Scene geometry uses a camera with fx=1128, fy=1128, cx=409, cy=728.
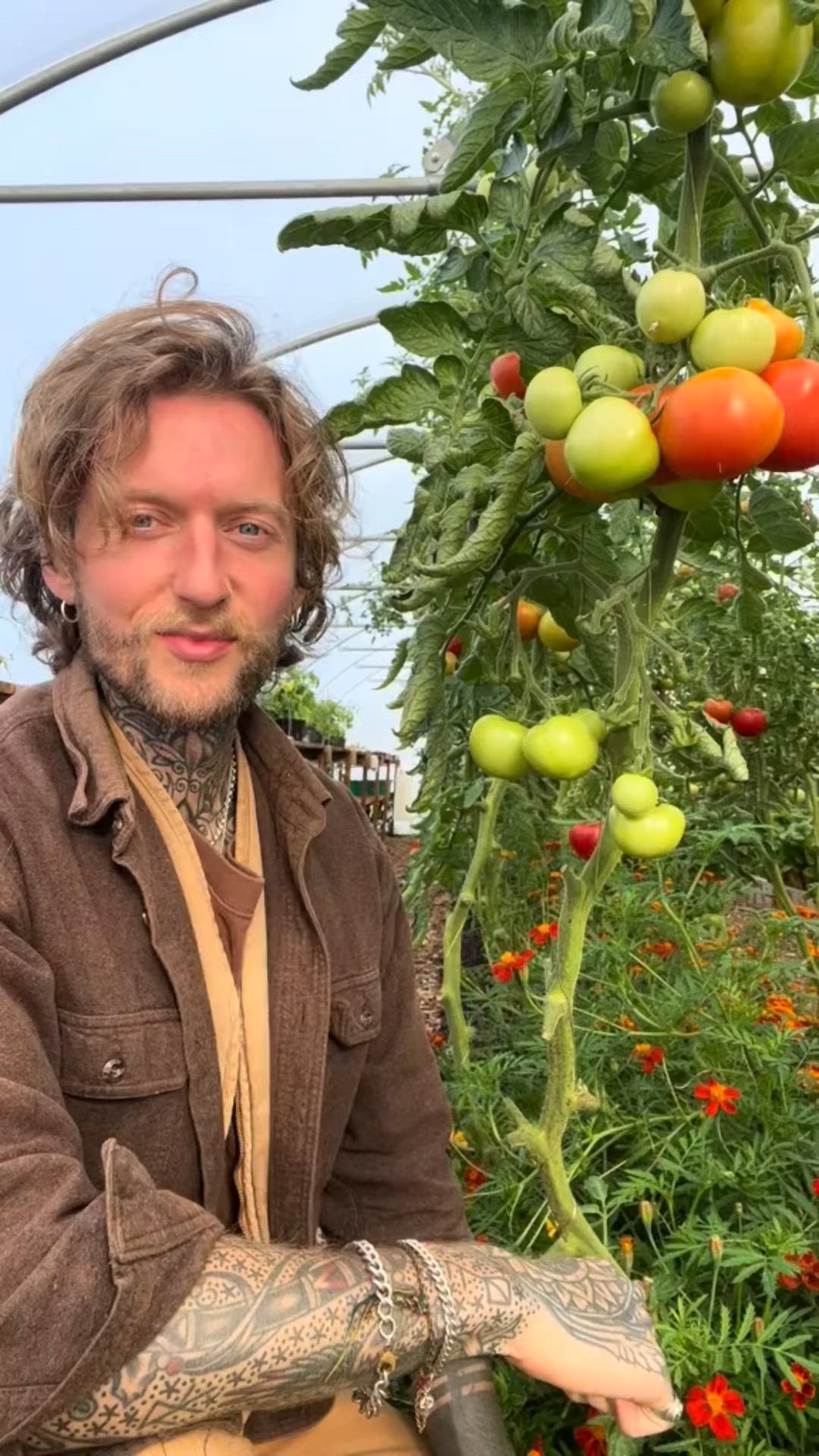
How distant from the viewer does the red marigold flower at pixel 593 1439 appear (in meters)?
1.13

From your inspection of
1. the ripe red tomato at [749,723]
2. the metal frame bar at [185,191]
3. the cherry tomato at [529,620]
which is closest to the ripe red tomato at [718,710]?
the ripe red tomato at [749,723]

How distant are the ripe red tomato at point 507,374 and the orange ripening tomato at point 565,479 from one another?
10 centimetres

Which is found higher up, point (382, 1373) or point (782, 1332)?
point (382, 1373)

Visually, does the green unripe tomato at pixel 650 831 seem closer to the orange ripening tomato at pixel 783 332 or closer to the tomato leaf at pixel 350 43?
the orange ripening tomato at pixel 783 332

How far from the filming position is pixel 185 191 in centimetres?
381

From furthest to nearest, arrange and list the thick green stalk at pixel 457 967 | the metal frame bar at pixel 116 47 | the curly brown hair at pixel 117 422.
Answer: the metal frame bar at pixel 116 47
the thick green stalk at pixel 457 967
the curly brown hair at pixel 117 422

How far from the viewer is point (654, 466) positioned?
0.72 m

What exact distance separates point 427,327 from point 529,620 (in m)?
0.34

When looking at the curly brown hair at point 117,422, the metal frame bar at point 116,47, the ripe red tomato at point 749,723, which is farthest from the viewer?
the metal frame bar at point 116,47

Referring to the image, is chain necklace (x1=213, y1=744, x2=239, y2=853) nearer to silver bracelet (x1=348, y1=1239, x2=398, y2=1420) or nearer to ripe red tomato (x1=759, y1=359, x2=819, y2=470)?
silver bracelet (x1=348, y1=1239, x2=398, y2=1420)

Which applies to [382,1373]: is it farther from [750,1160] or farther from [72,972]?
[750,1160]

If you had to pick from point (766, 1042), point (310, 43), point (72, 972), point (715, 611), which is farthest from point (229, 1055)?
point (310, 43)

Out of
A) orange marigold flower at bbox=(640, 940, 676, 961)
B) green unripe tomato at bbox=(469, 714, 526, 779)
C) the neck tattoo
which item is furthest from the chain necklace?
orange marigold flower at bbox=(640, 940, 676, 961)

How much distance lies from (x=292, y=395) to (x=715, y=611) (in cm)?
80
